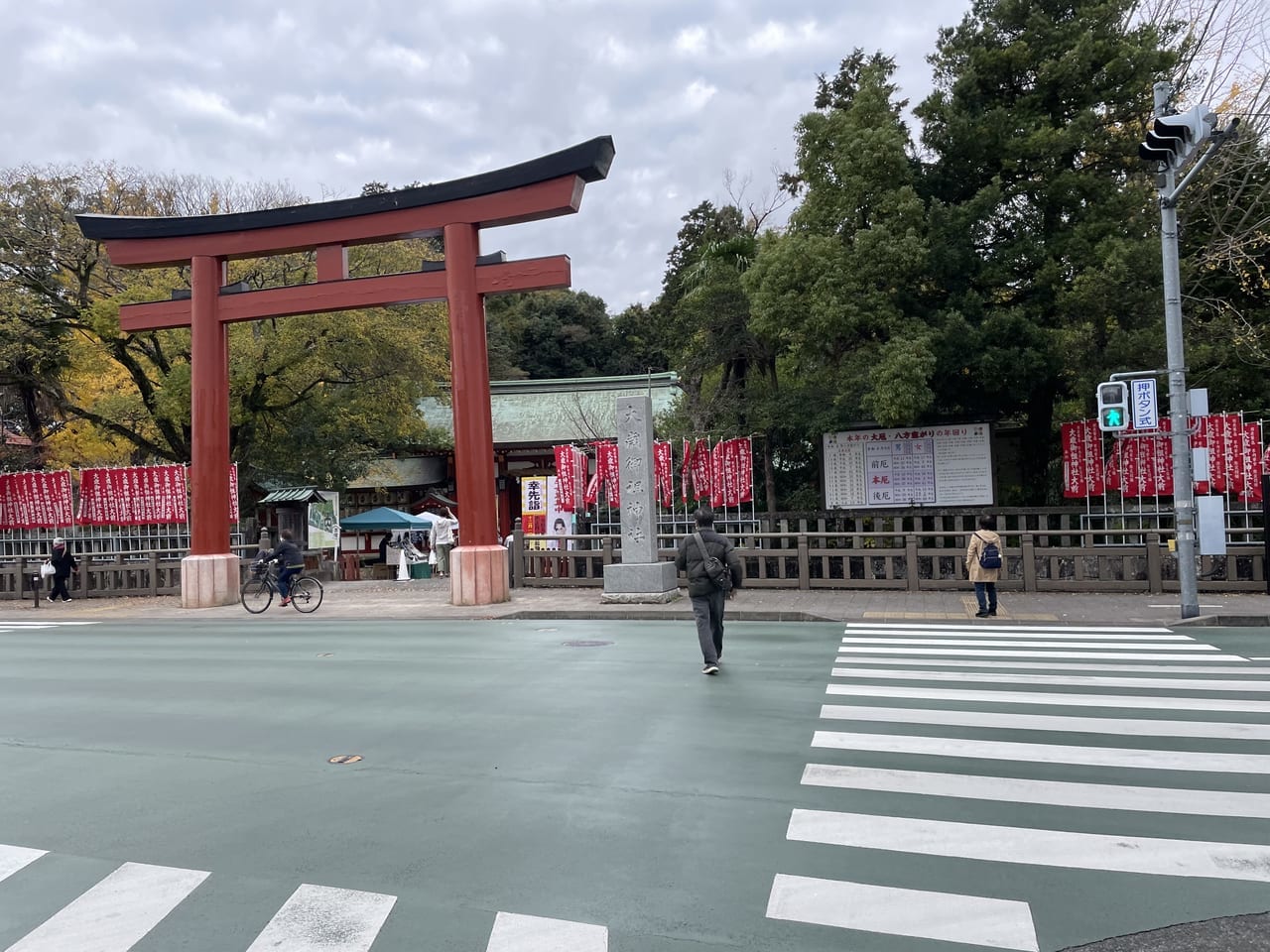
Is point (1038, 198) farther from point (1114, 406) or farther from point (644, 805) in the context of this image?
point (644, 805)

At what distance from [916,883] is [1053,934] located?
659 millimetres

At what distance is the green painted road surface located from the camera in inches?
159

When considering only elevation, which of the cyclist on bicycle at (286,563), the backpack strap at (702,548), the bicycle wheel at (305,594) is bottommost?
the bicycle wheel at (305,594)

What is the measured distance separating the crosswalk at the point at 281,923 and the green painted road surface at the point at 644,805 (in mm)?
16

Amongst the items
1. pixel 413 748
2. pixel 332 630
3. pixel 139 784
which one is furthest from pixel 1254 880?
pixel 332 630

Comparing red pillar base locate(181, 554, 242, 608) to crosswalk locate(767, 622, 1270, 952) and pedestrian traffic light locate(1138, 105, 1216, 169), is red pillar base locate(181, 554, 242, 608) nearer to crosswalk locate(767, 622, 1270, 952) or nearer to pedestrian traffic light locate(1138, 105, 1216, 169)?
crosswalk locate(767, 622, 1270, 952)

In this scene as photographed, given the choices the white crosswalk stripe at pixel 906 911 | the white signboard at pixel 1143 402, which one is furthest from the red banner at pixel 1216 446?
the white crosswalk stripe at pixel 906 911

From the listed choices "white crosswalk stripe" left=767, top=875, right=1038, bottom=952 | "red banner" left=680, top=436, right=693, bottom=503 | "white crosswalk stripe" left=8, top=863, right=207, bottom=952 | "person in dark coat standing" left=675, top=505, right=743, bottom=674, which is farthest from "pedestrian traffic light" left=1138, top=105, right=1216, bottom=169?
"white crosswalk stripe" left=8, top=863, right=207, bottom=952

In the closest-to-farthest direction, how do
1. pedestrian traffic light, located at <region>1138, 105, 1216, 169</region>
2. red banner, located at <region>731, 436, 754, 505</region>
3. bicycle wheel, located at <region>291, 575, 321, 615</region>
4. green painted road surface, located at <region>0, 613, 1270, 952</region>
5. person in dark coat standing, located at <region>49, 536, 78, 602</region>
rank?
green painted road surface, located at <region>0, 613, 1270, 952</region>, pedestrian traffic light, located at <region>1138, 105, 1216, 169</region>, bicycle wheel, located at <region>291, 575, 321, 615</region>, red banner, located at <region>731, 436, 754, 505</region>, person in dark coat standing, located at <region>49, 536, 78, 602</region>

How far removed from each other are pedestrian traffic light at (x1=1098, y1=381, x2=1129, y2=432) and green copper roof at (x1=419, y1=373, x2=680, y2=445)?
20854 mm

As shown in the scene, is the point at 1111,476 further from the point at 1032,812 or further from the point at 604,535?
the point at 1032,812

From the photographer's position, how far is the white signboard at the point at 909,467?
17797 mm

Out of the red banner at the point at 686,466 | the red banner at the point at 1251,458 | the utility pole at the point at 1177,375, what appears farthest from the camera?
the red banner at the point at 686,466

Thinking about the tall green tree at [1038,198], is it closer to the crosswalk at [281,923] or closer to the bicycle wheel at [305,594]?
the bicycle wheel at [305,594]
